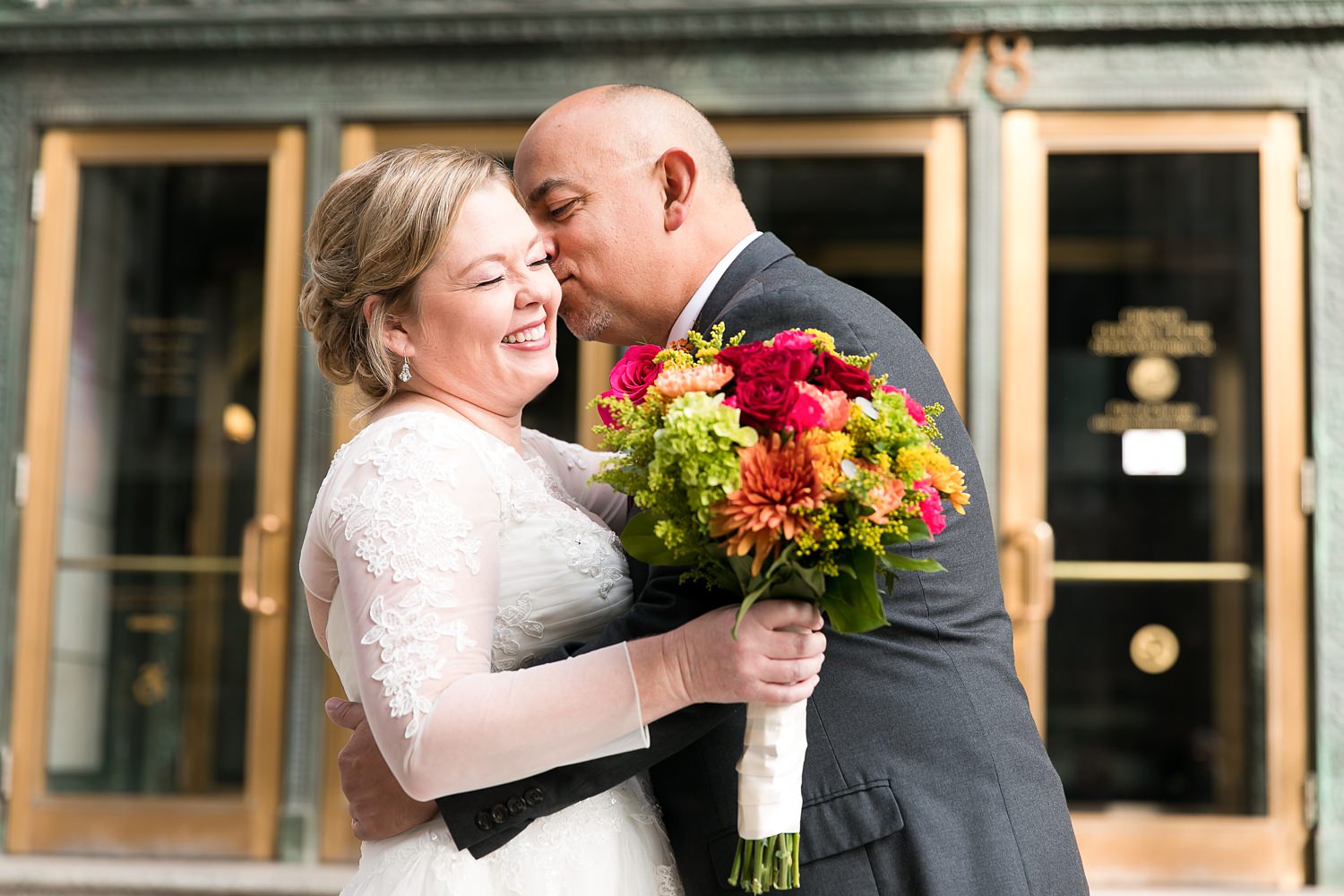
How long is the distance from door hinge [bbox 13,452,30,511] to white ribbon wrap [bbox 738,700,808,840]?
13.8ft

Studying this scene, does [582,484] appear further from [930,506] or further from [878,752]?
[930,506]

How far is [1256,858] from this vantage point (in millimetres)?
Result: 4789

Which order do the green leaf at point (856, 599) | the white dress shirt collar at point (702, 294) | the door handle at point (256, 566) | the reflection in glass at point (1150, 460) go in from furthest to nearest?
1. the door handle at point (256, 566)
2. the reflection in glass at point (1150, 460)
3. the white dress shirt collar at point (702, 294)
4. the green leaf at point (856, 599)

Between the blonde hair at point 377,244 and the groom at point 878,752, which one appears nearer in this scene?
the groom at point 878,752

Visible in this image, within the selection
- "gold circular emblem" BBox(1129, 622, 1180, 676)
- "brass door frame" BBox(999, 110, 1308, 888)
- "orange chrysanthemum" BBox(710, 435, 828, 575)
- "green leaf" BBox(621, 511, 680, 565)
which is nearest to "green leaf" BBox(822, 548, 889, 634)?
"orange chrysanthemum" BBox(710, 435, 828, 575)

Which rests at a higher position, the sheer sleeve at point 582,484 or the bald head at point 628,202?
the bald head at point 628,202

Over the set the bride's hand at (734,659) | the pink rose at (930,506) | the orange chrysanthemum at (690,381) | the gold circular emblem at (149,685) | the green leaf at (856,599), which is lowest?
the gold circular emblem at (149,685)

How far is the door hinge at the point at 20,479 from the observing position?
205 inches

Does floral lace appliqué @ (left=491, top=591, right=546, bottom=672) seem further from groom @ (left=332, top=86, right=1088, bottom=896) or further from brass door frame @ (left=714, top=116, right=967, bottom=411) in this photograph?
brass door frame @ (left=714, top=116, right=967, bottom=411)

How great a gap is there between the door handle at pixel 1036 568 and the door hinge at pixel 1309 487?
910mm

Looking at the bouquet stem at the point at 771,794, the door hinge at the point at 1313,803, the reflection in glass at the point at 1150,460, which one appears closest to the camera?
the bouquet stem at the point at 771,794

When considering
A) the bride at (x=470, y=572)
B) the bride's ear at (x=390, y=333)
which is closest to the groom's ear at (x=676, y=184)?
the bride at (x=470, y=572)

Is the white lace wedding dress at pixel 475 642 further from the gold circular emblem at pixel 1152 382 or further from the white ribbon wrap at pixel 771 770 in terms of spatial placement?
the gold circular emblem at pixel 1152 382

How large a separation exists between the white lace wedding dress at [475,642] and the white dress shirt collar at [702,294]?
0.39 meters
